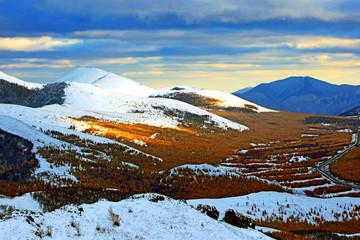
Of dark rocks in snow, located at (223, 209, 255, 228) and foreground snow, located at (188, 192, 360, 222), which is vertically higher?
dark rocks in snow, located at (223, 209, 255, 228)

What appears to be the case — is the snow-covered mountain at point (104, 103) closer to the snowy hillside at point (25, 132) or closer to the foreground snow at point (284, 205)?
the snowy hillside at point (25, 132)

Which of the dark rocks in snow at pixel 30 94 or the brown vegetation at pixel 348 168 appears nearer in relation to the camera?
the brown vegetation at pixel 348 168

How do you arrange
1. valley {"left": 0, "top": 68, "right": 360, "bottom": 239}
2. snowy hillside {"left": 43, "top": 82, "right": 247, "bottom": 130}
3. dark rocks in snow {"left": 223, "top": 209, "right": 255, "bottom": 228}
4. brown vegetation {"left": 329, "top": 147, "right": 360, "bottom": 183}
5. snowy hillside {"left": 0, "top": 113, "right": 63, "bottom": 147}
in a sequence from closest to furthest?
dark rocks in snow {"left": 223, "top": 209, "right": 255, "bottom": 228} → valley {"left": 0, "top": 68, "right": 360, "bottom": 239} → brown vegetation {"left": 329, "top": 147, "right": 360, "bottom": 183} → snowy hillside {"left": 0, "top": 113, "right": 63, "bottom": 147} → snowy hillside {"left": 43, "top": 82, "right": 247, "bottom": 130}

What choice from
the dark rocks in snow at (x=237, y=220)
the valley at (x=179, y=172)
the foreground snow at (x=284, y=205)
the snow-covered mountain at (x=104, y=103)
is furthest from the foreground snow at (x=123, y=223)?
the snow-covered mountain at (x=104, y=103)

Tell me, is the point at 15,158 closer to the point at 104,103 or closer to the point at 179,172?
the point at 179,172

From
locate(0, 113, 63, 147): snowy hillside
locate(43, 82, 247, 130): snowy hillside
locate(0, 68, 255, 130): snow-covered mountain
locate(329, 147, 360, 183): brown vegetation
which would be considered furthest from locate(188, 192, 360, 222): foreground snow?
locate(0, 68, 255, 130): snow-covered mountain

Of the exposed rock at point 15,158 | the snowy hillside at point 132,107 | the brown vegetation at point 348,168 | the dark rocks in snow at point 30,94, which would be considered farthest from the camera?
the dark rocks in snow at point 30,94

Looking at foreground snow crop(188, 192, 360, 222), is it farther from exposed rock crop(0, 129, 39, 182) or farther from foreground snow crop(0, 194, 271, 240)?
exposed rock crop(0, 129, 39, 182)

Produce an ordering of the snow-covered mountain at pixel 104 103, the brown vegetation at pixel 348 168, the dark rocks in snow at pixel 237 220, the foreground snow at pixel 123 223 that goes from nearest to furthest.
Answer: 1. the foreground snow at pixel 123 223
2. the dark rocks in snow at pixel 237 220
3. the brown vegetation at pixel 348 168
4. the snow-covered mountain at pixel 104 103

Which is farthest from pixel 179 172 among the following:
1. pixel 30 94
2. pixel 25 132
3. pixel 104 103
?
pixel 30 94
